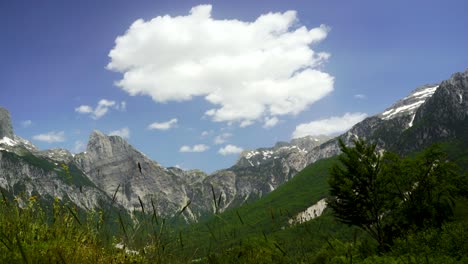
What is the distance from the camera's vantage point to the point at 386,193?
3897cm

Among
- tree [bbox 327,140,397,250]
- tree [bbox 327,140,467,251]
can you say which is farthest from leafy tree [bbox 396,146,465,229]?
tree [bbox 327,140,397,250]

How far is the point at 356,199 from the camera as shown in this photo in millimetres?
39062

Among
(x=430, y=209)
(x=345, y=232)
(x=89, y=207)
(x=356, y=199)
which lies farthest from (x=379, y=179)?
(x=345, y=232)

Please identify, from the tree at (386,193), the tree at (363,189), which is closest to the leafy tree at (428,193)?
the tree at (386,193)

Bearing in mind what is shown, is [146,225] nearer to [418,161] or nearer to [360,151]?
[360,151]

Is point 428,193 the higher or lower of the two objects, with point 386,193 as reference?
lower

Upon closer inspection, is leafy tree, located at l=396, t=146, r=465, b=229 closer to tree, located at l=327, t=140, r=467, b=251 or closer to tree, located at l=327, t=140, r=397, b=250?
tree, located at l=327, t=140, r=467, b=251

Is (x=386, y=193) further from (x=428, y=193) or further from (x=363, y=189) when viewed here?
(x=428, y=193)

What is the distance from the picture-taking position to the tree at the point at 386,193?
127 feet

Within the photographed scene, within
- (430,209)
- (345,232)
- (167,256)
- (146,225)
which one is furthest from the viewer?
(345,232)

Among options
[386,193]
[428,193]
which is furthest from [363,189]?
[428,193]

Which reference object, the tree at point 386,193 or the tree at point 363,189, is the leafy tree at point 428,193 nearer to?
the tree at point 386,193

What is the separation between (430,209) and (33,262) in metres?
41.3

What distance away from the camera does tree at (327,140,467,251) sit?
38656 mm
